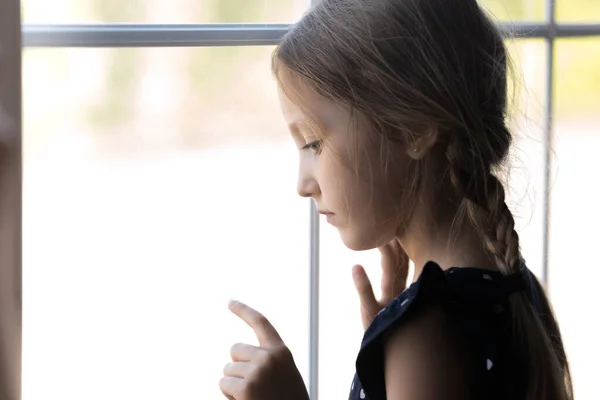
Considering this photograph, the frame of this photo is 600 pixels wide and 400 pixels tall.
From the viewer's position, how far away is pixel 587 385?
1653mm

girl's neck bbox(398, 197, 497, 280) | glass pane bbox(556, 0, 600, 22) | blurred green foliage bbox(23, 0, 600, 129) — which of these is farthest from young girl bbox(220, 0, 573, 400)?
glass pane bbox(556, 0, 600, 22)

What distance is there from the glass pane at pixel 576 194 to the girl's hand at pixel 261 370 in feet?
2.24

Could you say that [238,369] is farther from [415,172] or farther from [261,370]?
[415,172]

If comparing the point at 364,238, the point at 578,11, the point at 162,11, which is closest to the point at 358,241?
the point at 364,238

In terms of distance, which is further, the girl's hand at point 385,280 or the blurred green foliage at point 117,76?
the girl's hand at point 385,280

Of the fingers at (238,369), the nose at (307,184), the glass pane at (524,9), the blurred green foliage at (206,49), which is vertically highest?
the glass pane at (524,9)

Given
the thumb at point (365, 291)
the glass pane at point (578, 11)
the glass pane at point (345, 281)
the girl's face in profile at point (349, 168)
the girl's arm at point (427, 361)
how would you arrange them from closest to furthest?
1. the girl's arm at point (427, 361)
2. the girl's face in profile at point (349, 168)
3. the thumb at point (365, 291)
4. the glass pane at point (345, 281)
5. the glass pane at point (578, 11)

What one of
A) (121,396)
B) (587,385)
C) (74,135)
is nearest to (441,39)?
(74,135)

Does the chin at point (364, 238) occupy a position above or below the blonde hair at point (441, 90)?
below

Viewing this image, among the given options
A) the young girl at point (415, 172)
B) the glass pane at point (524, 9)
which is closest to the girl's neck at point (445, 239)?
the young girl at point (415, 172)

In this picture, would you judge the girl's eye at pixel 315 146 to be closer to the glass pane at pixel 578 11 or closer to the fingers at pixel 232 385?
the fingers at pixel 232 385

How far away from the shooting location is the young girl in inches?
39.1

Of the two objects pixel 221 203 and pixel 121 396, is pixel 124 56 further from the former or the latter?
pixel 121 396

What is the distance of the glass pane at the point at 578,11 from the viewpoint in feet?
4.75
